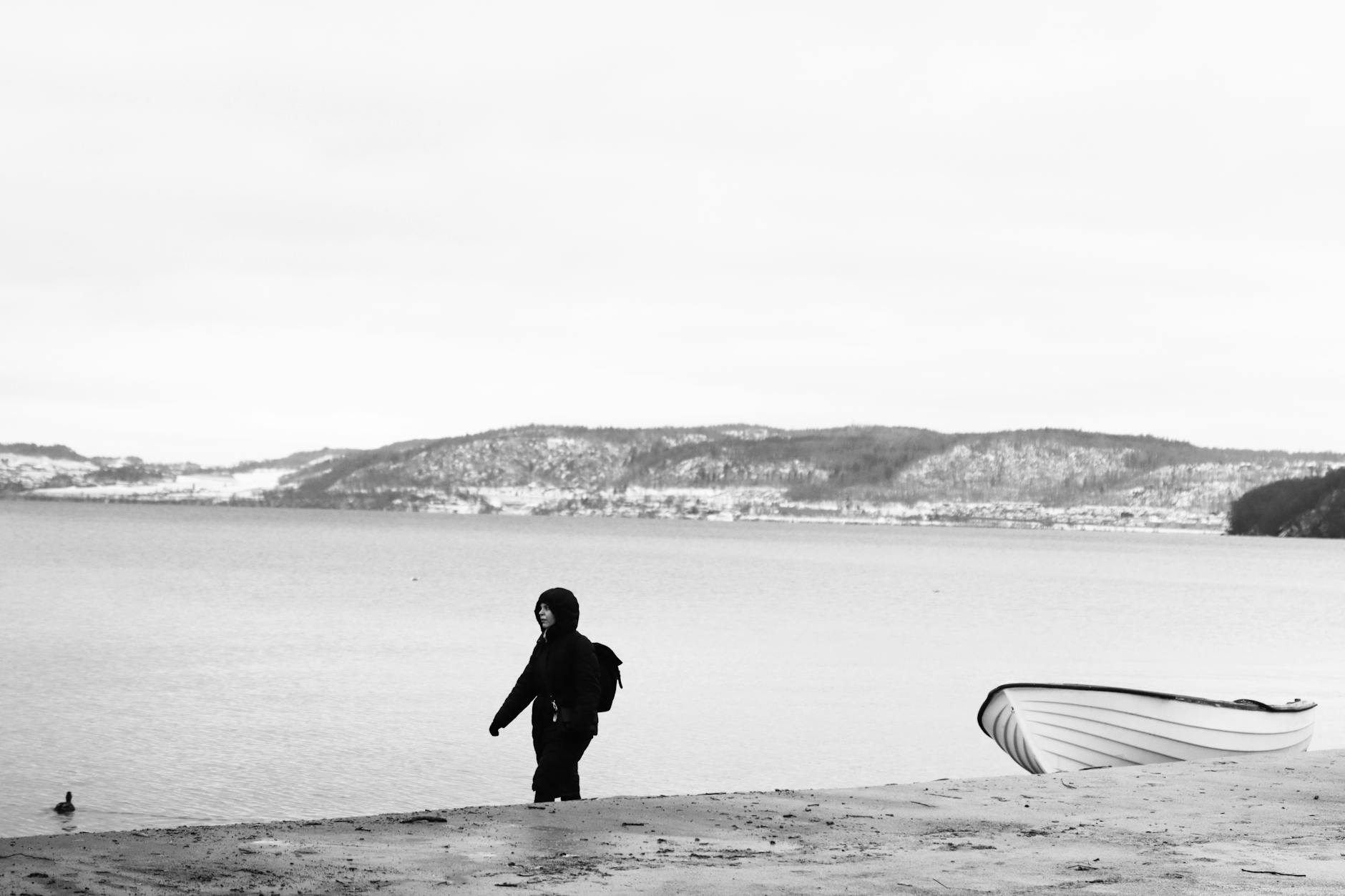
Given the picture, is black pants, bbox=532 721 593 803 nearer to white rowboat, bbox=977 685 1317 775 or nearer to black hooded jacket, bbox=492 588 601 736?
black hooded jacket, bbox=492 588 601 736

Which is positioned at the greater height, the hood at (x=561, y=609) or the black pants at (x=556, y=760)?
the hood at (x=561, y=609)

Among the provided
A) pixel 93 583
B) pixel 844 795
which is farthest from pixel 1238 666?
pixel 93 583

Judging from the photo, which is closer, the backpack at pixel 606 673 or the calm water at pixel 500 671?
the backpack at pixel 606 673

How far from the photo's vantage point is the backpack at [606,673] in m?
9.62

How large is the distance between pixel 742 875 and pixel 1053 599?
6113 cm

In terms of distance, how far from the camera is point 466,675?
30484 millimetres

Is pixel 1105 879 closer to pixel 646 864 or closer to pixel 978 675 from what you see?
pixel 646 864

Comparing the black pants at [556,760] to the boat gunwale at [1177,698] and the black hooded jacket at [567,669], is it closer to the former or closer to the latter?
the black hooded jacket at [567,669]

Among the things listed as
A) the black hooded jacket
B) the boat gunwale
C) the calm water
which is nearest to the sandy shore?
the black hooded jacket

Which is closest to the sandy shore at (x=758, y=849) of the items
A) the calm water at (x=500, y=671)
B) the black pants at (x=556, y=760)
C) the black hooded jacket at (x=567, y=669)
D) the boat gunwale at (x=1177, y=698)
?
the black pants at (x=556, y=760)

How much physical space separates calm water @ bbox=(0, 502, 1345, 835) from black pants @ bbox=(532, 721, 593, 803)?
21.9ft

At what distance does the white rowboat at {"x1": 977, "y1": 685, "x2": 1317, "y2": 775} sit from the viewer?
49.7 feet

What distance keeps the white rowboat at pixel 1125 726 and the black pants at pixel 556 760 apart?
6.95 metres

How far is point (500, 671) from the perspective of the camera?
31375 millimetres
